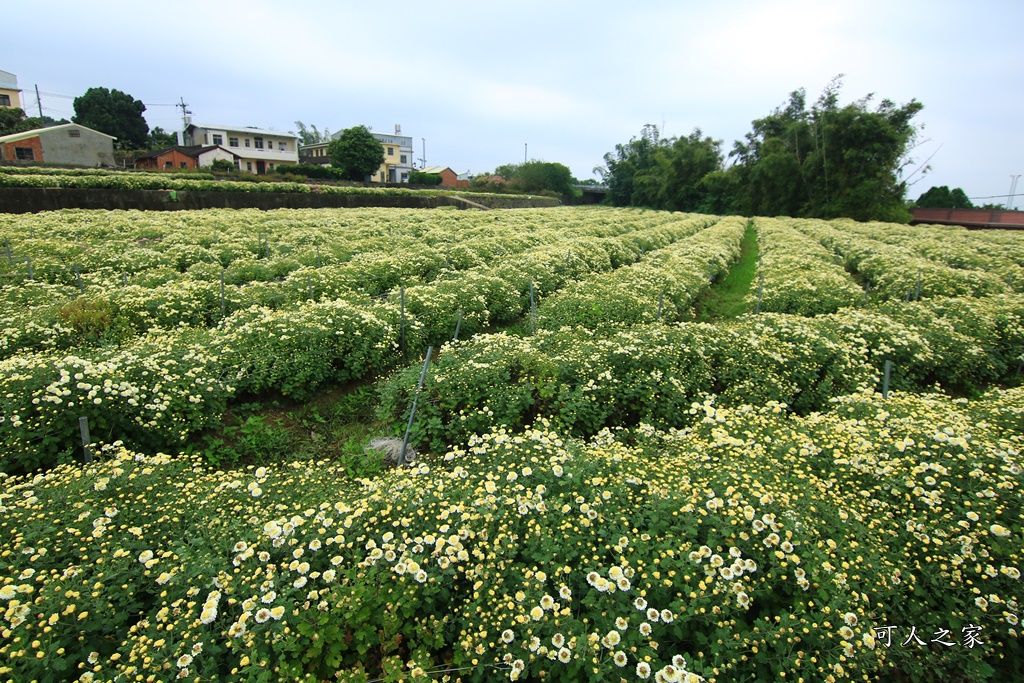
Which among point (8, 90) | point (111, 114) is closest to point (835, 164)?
point (111, 114)

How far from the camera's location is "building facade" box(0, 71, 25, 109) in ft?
247

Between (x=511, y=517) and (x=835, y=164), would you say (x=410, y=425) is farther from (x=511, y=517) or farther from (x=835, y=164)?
(x=835, y=164)

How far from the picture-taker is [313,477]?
16.9 feet

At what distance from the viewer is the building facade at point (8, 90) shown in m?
75.4

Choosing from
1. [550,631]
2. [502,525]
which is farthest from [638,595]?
[502,525]

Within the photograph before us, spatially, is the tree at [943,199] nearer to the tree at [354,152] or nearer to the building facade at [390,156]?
the tree at [354,152]

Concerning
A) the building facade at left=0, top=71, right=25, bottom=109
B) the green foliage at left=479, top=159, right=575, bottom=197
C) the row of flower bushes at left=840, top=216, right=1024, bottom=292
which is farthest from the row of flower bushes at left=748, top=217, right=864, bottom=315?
the building facade at left=0, top=71, right=25, bottom=109

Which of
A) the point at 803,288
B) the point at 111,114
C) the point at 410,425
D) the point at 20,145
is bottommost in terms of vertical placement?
the point at 410,425

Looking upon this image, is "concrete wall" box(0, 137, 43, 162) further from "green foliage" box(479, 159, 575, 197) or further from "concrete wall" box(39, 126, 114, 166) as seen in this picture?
"green foliage" box(479, 159, 575, 197)

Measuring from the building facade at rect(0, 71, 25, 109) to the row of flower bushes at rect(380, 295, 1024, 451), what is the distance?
107 m

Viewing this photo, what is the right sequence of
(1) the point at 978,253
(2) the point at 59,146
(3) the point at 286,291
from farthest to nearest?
(2) the point at 59,146
(1) the point at 978,253
(3) the point at 286,291

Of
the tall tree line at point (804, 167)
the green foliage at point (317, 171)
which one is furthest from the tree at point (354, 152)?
the tall tree line at point (804, 167)

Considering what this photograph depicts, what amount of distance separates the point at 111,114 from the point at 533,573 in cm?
10225

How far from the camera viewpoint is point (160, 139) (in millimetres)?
91375
